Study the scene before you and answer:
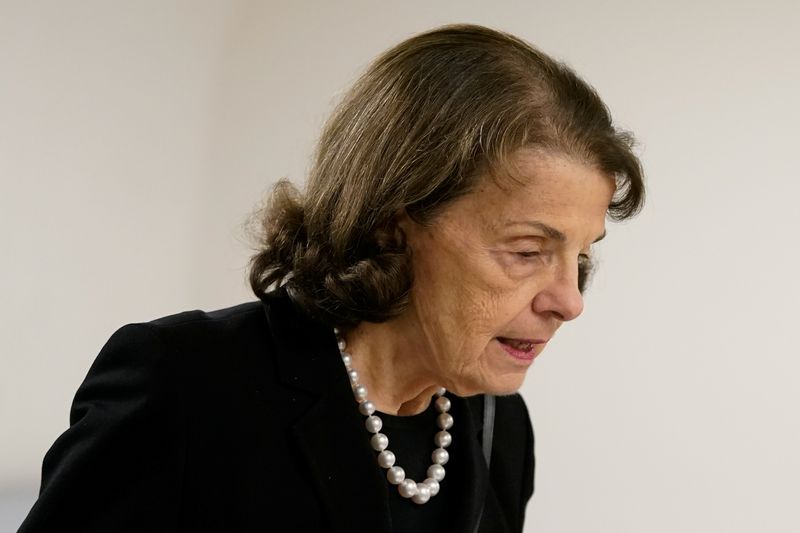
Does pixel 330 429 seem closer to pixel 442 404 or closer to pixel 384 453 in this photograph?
pixel 384 453

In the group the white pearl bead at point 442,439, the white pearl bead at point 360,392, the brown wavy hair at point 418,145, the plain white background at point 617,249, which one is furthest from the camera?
the plain white background at point 617,249

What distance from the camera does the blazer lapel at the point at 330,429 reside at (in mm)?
1469

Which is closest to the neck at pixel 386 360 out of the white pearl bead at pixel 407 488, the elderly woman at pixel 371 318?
the elderly woman at pixel 371 318

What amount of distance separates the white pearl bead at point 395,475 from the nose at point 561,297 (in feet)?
0.99

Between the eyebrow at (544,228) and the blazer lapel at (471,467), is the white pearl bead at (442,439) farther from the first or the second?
the eyebrow at (544,228)

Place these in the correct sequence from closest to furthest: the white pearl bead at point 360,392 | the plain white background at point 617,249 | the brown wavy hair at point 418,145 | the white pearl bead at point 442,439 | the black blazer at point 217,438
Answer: the black blazer at point 217,438
the brown wavy hair at point 418,145
the white pearl bead at point 360,392
the white pearl bead at point 442,439
the plain white background at point 617,249

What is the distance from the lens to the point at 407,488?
1588 millimetres

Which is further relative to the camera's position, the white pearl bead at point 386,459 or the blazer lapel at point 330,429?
the white pearl bead at point 386,459

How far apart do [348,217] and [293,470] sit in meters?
0.34

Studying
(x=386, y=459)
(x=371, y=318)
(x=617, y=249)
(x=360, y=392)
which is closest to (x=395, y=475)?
(x=386, y=459)

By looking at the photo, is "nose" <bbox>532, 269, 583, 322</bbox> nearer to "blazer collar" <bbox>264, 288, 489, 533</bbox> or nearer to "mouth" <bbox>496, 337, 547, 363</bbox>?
"mouth" <bbox>496, 337, 547, 363</bbox>

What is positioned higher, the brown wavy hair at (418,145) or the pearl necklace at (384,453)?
the brown wavy hair at (418,145)

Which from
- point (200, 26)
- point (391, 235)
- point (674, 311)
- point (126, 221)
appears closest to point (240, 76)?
point (200, 26)

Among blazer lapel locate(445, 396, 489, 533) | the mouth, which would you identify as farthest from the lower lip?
blazer lapel locate(445, 396, 489, 533)
